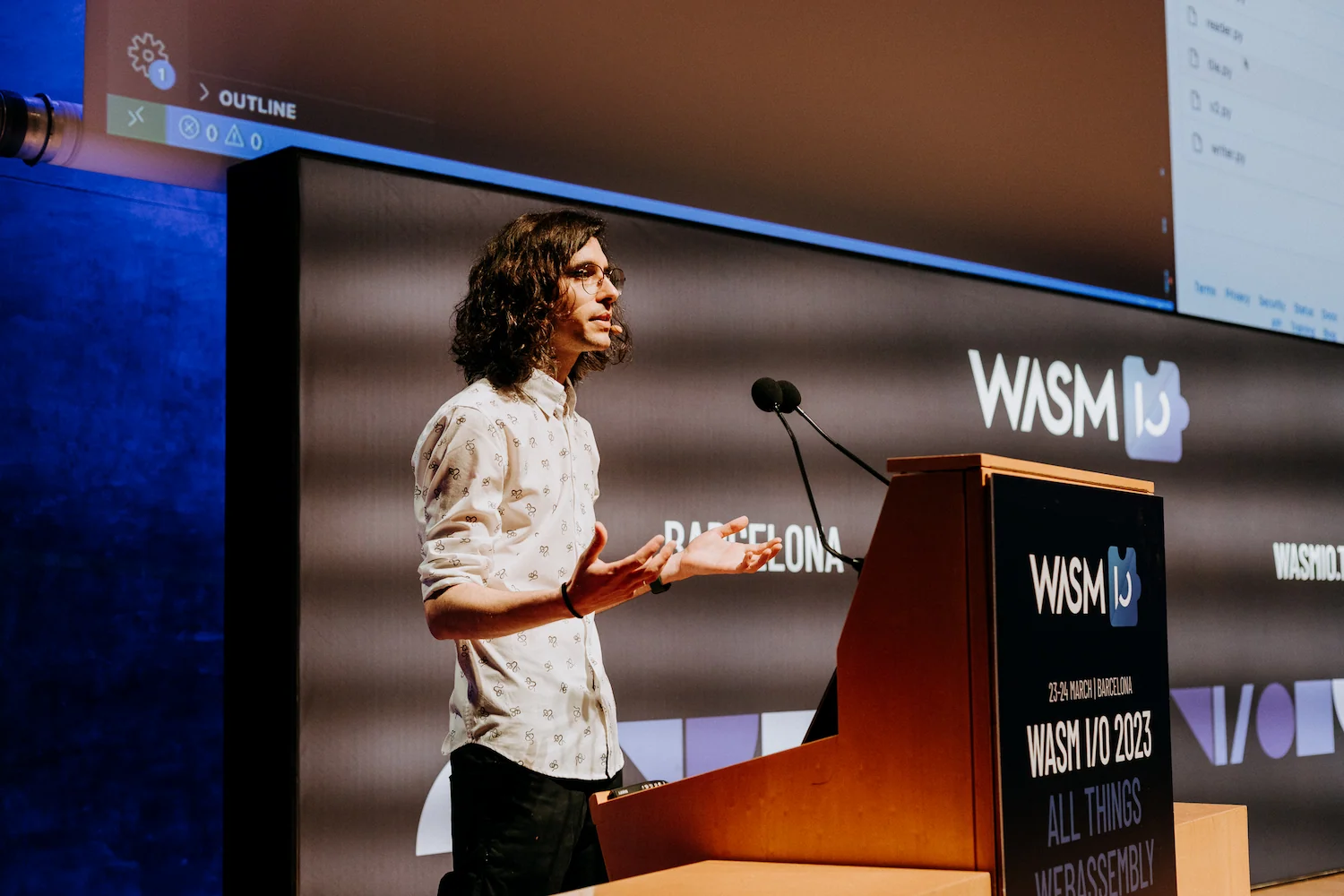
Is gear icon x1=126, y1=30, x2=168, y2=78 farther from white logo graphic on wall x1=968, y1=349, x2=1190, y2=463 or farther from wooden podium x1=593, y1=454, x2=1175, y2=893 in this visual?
white logo graphic on wall x1=968, y1=349, x2=1190, y2=463

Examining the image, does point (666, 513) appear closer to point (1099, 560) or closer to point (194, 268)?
point (194, 268)

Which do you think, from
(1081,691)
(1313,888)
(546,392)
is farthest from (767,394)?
(1313,888)

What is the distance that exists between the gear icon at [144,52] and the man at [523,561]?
1144mm

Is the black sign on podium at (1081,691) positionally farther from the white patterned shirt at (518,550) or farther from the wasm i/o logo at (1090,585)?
the white patterned shirt at (518,550)

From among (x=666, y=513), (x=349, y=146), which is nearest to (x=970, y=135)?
(x=666, y=513)

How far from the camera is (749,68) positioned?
155 inches

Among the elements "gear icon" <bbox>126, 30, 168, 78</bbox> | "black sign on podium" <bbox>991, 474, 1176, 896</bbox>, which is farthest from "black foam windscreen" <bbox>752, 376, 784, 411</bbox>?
"gear icon" <bbox>126, 30, 168, 78</bbox>

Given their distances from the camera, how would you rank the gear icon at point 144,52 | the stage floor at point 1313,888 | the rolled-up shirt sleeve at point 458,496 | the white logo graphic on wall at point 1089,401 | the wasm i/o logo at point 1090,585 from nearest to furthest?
1. the wasm i/o logo at point 1090,585
2. the rolled-up shirt sleeve at point 458,496
3. the gear icon at point 144,52
4. the white logo graphic on wall at point 1089,401
5. the stage floor at point 1313,888

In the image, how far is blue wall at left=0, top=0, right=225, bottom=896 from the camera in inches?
114

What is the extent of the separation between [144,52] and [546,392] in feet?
4.51

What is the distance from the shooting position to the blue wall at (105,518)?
2.91 m

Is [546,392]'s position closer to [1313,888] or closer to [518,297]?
[518,297]

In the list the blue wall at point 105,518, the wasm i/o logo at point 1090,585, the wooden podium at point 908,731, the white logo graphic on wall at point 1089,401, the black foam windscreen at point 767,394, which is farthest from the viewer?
the white logo graphic on wall at point 1089,401

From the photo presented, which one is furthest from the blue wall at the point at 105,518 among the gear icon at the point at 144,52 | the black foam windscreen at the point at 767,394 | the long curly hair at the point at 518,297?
the black foam windscreen at the point at 767,394
